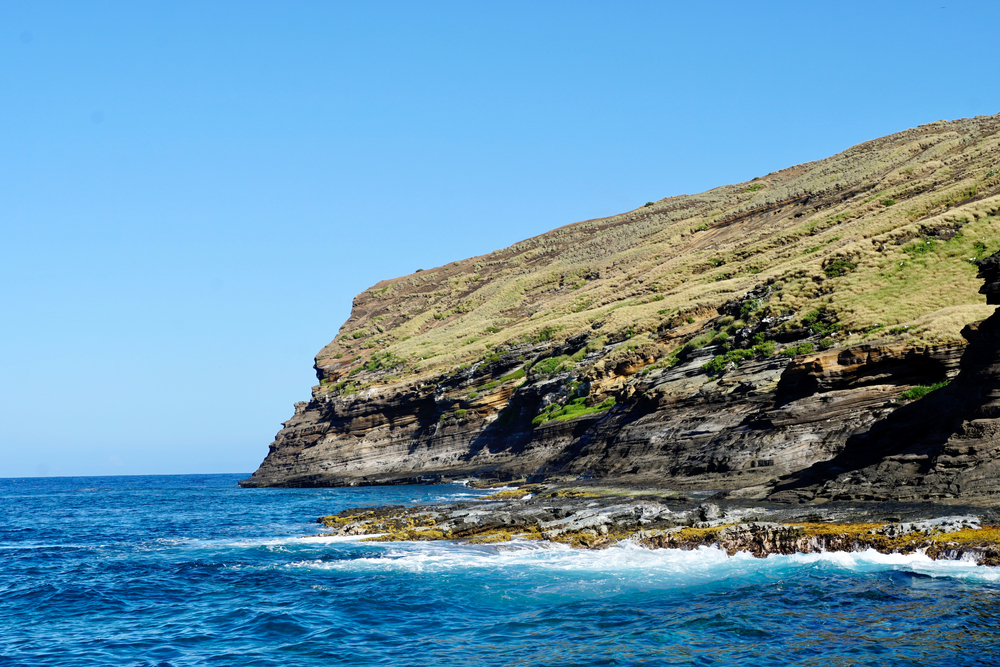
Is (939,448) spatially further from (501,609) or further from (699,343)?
(699,343)

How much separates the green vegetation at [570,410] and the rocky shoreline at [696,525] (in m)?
15.7

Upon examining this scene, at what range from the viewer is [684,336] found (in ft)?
167

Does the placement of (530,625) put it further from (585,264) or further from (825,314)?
(585,264)

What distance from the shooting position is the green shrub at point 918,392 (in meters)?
25.4

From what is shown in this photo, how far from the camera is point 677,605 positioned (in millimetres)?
16359

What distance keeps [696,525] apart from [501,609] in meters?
7.49

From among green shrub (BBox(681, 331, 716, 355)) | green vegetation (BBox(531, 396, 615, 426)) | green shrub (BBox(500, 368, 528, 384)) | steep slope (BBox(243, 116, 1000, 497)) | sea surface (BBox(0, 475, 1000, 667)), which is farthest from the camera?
green shrub (BBox(500, 368, 528, 384))

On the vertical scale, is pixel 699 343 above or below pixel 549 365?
below

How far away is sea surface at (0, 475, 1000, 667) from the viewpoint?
44.3 ft

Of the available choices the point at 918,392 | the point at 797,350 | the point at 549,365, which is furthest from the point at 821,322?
the point at 549,365

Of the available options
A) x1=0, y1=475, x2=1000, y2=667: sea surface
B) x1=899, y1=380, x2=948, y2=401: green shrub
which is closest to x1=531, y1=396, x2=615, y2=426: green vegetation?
x1=899, y1=380, x2=948, y2=401: green shrub

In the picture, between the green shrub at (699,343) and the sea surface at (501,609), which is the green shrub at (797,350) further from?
the sea surface at (501,609)

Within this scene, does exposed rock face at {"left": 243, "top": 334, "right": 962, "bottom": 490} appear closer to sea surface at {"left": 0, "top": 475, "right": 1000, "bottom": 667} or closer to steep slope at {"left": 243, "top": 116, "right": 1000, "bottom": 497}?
steep slope at {"left": 243, "top": 116, "right": 1000, "bottom": 497}

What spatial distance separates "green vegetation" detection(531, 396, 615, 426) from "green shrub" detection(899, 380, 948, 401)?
853 inches
